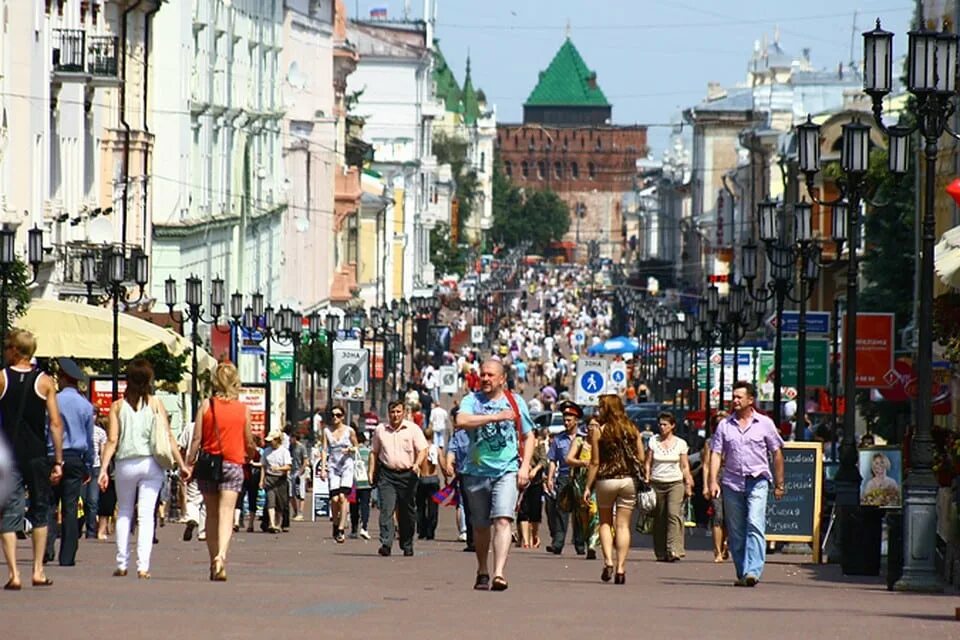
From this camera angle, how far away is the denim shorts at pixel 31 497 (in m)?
15.0

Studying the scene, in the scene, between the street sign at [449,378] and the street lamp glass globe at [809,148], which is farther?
the street sign at [449,378]

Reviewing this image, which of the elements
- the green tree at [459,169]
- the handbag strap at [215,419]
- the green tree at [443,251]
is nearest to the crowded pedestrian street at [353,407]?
the handbag strap at [215,419]

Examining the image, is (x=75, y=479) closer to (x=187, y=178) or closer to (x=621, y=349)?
(x=187, y=178)

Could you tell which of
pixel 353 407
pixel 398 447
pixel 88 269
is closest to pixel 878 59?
pixel 398 447

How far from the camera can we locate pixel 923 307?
711 inches

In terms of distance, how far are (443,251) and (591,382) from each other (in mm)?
95993

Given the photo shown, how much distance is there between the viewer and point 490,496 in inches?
654

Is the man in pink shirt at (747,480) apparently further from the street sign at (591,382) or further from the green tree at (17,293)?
the street sign at (591,382)

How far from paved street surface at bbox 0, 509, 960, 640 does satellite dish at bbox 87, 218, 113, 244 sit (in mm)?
23067

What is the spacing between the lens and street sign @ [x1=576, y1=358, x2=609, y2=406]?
168 feet

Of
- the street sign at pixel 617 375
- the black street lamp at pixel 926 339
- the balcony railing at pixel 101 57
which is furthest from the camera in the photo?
the street sign at pixel 617 375

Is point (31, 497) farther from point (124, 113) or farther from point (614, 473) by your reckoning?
point (124, 113)

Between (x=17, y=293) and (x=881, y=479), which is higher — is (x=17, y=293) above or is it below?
above

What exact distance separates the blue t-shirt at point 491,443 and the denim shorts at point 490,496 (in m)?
0.04
